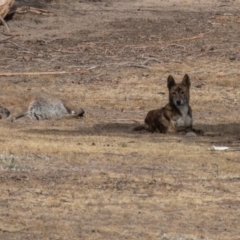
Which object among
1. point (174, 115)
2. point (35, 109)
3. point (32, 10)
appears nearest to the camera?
point (174, 115)

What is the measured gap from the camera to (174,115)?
52.9ft

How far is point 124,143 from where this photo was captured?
14.5m

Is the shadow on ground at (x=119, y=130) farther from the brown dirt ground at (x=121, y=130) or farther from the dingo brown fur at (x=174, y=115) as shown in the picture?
the dingo brown fur at (x=174, y=115)

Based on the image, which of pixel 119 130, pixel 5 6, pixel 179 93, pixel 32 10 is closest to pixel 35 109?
pixel 119 130

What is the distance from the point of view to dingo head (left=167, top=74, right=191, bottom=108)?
16.2 metres

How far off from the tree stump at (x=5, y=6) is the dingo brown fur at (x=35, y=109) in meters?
7.70

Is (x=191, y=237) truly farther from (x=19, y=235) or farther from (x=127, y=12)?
(x=127, y=12)

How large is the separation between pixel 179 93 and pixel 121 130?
1.03 m

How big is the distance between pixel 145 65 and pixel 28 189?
12.0 m

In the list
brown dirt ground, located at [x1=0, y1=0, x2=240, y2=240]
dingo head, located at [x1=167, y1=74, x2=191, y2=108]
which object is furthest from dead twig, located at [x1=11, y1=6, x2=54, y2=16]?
dingo head, located at [x1=167, y1=74, x2=191, y2=108]

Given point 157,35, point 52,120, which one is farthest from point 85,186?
point 157,35

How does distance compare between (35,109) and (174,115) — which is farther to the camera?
(35,109)

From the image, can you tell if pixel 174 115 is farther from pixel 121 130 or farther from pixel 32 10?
pixel 32 10

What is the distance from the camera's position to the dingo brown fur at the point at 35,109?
17647mm
